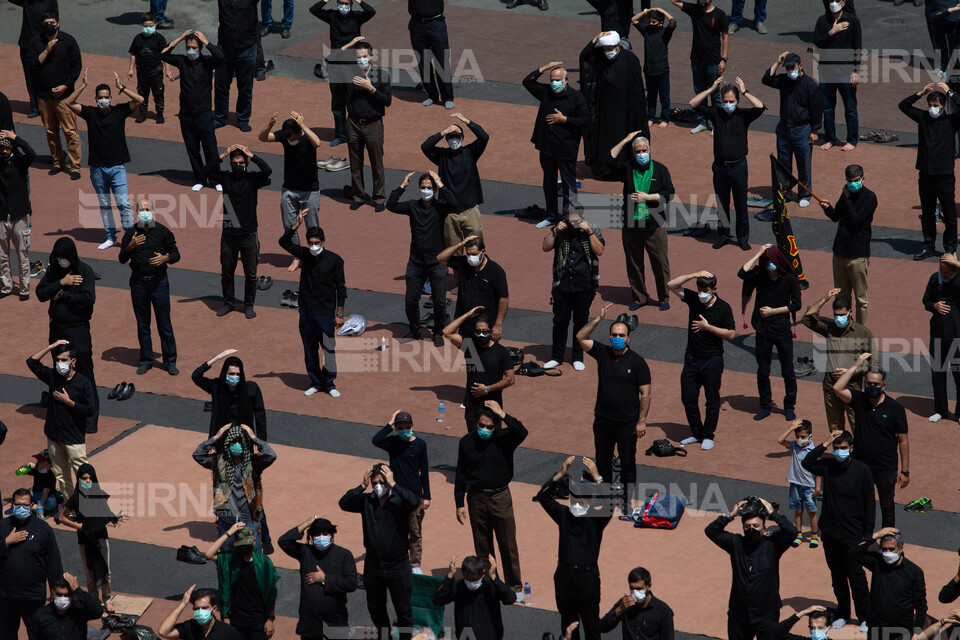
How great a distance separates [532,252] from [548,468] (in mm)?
5861

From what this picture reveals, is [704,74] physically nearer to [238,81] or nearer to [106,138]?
[238,81]

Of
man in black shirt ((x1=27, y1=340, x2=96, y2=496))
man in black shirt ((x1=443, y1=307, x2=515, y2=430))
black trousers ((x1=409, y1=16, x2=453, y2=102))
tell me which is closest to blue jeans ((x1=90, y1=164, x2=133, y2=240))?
black trousers ((x1=409, y1=16, x2=453, y2=102))

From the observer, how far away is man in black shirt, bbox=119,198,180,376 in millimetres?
20500

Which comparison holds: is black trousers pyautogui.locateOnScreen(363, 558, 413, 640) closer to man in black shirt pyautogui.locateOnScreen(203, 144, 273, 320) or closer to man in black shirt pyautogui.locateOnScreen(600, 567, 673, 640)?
man in black shirt pyautogui.locateOnScreen(600, 567, 673, 640)

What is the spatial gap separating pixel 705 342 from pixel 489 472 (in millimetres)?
3923

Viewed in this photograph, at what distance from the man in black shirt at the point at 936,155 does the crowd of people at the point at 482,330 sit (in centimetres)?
4

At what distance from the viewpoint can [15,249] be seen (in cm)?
2281

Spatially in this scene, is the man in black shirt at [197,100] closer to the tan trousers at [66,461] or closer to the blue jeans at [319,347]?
the blue jeans at [319,347]

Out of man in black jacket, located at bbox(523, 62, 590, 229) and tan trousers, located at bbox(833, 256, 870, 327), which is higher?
man in black jacket, located at bbox(523, 62, 590, 229)

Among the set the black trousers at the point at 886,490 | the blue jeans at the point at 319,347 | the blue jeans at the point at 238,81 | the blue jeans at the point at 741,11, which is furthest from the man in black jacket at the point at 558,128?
the black trousers at the point at 886,490

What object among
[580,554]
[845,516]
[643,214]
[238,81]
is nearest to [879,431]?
[845,516]

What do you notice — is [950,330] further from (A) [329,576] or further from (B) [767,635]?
(A) [329,576]

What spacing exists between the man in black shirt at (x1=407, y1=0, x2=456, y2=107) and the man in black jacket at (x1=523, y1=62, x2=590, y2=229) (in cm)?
409

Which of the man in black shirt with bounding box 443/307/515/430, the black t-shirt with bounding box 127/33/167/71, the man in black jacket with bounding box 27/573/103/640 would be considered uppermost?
the black t-shirt with bounding box 127/33/167/71
